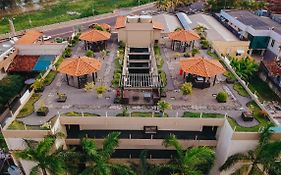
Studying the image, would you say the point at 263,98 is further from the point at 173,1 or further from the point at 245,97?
the point at 173,1

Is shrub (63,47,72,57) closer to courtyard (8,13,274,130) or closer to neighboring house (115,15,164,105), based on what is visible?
courtyard (8,13,274,130)

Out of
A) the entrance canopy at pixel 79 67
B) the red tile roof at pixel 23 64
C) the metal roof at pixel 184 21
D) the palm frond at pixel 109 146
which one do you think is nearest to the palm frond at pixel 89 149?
the palm frond at pixel 109 146

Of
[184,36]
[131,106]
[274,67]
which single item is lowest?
[274,67]

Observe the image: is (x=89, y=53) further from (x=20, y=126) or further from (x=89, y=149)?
(x=89, y=149)

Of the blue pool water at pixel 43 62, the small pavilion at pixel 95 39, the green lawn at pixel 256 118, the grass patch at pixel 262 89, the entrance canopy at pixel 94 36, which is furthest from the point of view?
the blue pool water at pixel 43 62

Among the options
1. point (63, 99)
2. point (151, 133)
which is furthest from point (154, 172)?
point (63, 99)

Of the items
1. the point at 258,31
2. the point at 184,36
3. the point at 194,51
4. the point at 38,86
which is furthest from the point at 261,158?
the point at 258,31

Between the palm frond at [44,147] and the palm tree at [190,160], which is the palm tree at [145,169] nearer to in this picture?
the palm tree at [190,160]
